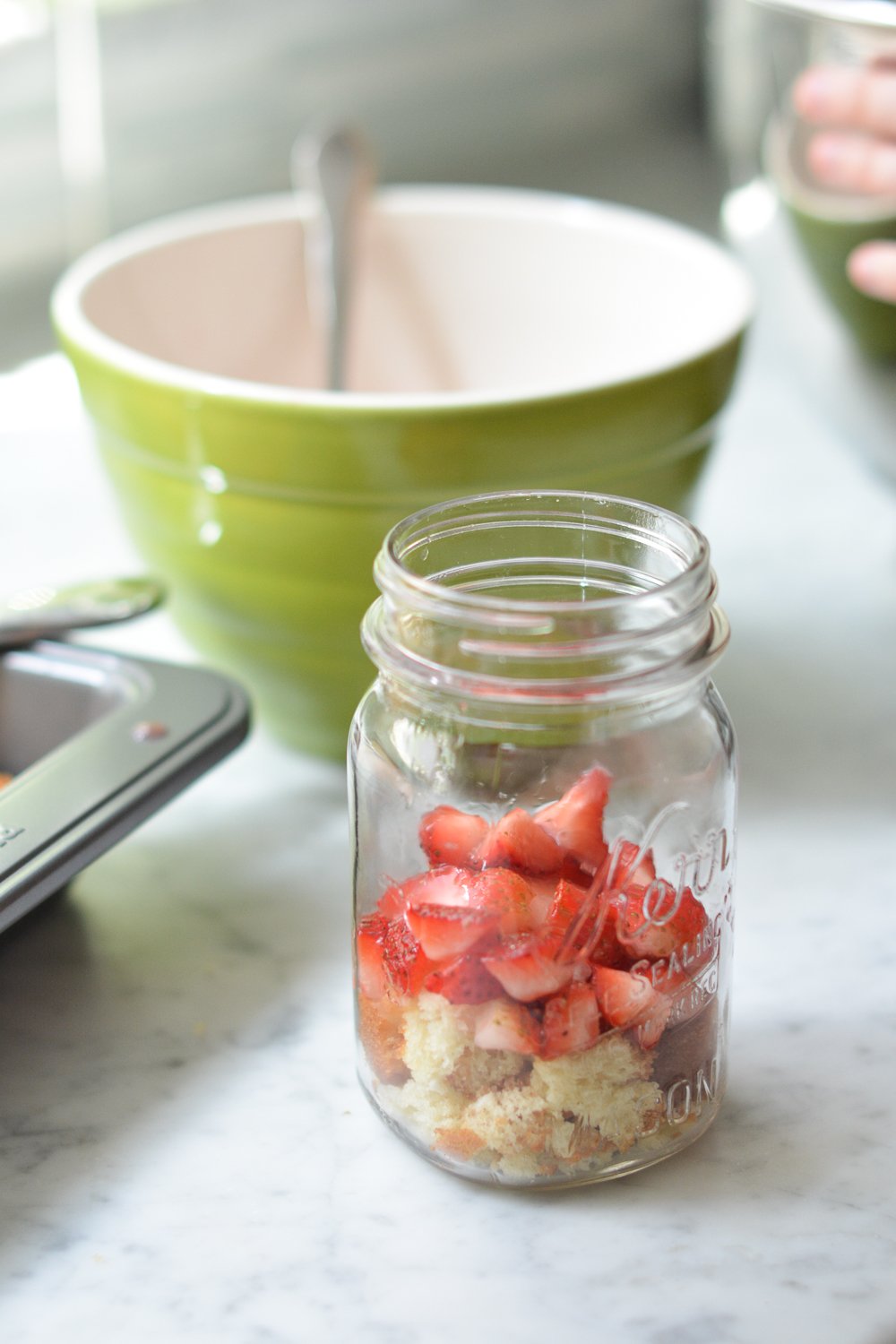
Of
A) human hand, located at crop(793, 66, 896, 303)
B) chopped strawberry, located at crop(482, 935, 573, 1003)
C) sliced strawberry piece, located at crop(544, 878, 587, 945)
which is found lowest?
chopped strawberry, located at crop(482, 935, 573, 1003)

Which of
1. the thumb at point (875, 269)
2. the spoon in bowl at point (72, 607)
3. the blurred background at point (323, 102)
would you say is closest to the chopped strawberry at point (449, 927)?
the spoon in bowl at point (72, 607)

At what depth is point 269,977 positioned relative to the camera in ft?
2.02

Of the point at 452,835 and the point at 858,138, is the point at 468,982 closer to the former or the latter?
the point at 452,835

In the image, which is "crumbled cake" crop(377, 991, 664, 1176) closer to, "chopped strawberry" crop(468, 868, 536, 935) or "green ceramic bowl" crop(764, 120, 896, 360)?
"chopped strawberry" crop(468, 868, 536, 935)

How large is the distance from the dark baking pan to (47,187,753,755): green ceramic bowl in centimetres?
6

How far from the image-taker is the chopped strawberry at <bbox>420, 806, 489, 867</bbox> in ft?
1.66

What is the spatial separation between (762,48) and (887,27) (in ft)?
0.39

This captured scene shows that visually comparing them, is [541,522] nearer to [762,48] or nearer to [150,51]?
[762,48]

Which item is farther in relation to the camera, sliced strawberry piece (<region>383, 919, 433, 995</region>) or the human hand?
the human hand

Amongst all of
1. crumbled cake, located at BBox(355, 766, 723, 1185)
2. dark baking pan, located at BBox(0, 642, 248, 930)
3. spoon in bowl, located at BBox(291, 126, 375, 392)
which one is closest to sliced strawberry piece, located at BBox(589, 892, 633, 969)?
crumbled cake, located at BBox(355, 766, 723, 1185)

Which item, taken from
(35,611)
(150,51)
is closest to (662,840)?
(35,611)

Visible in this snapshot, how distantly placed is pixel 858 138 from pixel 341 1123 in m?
0.52

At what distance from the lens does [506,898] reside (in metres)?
0.48

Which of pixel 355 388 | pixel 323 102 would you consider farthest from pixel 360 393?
pixel 323 102
